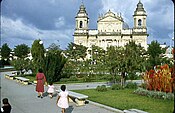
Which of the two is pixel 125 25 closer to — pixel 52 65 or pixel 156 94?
pixel 52 65

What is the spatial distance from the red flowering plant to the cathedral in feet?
200

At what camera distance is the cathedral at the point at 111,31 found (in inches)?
2948

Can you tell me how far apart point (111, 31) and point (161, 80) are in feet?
211

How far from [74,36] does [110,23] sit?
9994 millimetres

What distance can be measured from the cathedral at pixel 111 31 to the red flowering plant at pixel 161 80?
6098 cm

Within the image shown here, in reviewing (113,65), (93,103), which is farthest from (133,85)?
(93,103)

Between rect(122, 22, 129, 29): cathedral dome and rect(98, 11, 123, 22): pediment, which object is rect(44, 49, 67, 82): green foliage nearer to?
rect(98, 11, 123, 22): pediment

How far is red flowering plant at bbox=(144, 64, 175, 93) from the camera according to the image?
1284 cm

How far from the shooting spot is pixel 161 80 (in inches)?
520

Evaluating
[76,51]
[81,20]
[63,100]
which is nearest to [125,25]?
[81,20]

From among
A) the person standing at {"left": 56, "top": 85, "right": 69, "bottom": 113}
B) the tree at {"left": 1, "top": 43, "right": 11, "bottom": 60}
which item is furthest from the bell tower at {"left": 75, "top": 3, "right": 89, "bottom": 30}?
the person standing at {"left": 56, "top": 85, "right": 69, "bottom": 113}

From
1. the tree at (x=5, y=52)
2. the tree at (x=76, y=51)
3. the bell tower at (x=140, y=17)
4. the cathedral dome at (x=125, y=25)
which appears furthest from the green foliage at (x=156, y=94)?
the cathedral dome at (x=125, y=25)

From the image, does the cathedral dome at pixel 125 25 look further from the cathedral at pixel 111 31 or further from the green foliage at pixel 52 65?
the green foliage at pixel 52 65

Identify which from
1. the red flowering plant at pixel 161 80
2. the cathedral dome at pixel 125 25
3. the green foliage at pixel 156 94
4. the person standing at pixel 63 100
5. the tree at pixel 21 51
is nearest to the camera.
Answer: the person standing at pixel 63 100
